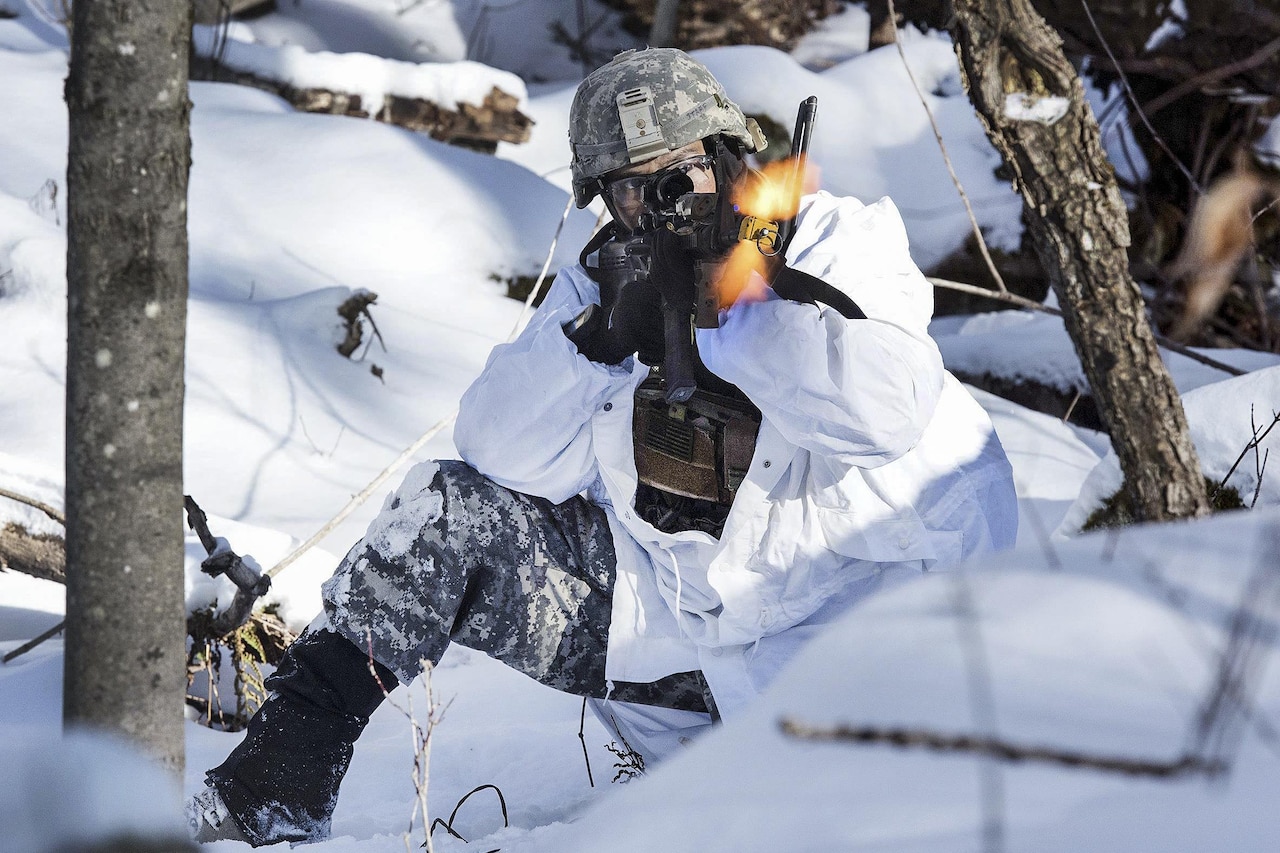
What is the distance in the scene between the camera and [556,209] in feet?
18.3

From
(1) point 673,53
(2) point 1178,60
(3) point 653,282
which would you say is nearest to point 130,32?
(3) point 653,282

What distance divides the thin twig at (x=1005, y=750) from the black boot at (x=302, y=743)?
1.37 m

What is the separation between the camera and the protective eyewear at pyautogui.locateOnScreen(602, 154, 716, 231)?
1.93 m

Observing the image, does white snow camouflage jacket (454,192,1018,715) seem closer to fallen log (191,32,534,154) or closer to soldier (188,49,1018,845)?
soldier (188,49,1018,845)

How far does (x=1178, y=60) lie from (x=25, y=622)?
17.0ft

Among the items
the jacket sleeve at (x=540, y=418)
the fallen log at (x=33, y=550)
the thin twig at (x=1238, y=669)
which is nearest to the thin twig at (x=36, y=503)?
the fallen log at (x=33, y=550)

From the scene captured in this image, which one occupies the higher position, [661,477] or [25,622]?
[661,477]

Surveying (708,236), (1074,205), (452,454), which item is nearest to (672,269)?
(708,236)

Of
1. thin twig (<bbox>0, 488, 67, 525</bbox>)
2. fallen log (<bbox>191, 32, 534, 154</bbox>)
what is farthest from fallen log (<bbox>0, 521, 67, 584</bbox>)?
fallen log (<bbox>191, 32, 534, 154</bbox>)

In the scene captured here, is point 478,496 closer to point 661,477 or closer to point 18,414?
point 661,477

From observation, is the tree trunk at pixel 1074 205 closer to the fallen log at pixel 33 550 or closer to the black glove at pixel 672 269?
the black glove at pixel 672 269

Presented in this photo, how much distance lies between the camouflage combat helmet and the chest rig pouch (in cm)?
45

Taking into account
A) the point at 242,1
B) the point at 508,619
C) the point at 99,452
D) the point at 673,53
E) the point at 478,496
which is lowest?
the point at 242,1

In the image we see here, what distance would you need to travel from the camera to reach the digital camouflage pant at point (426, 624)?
184 cm
